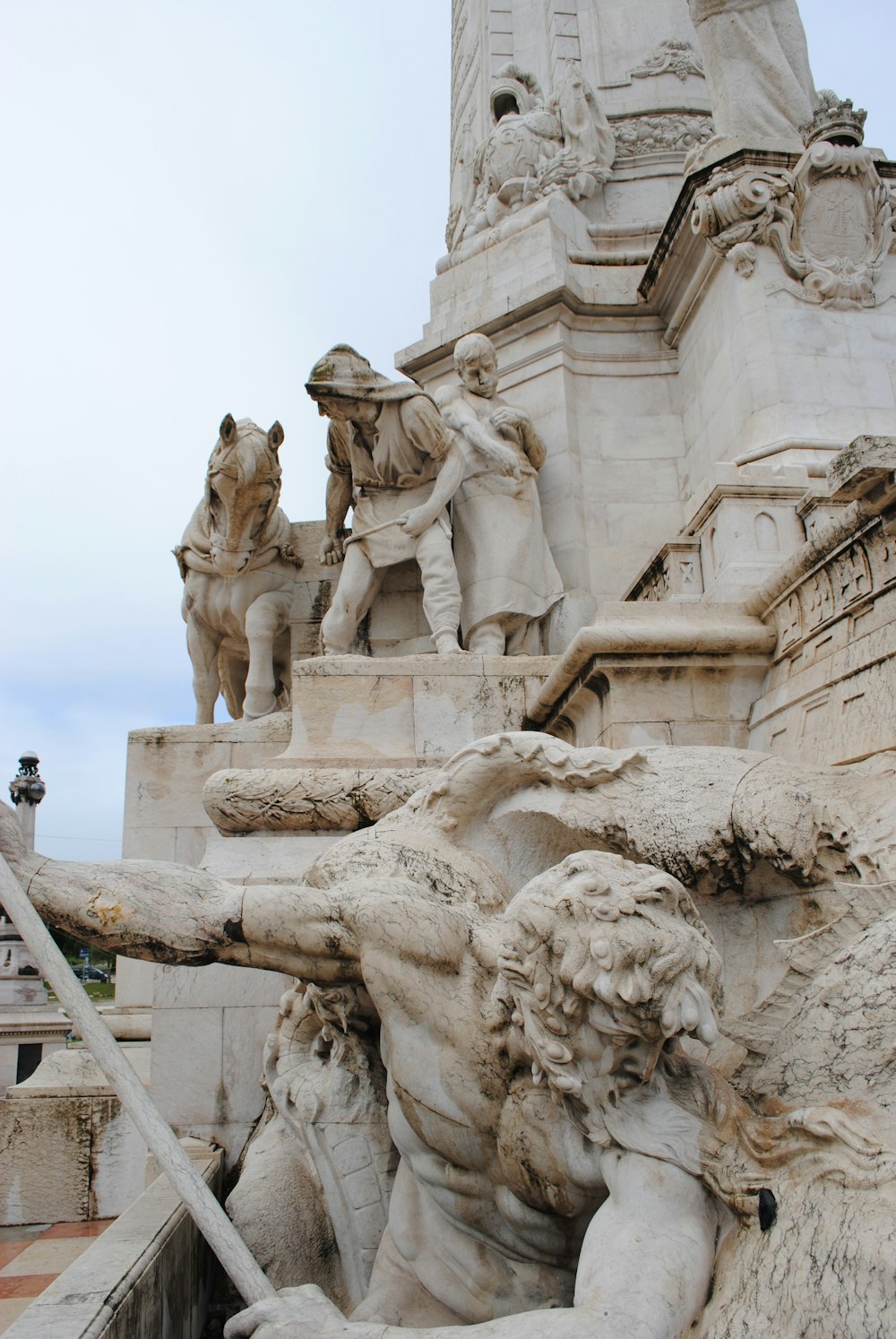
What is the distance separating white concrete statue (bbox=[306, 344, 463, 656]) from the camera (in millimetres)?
6527

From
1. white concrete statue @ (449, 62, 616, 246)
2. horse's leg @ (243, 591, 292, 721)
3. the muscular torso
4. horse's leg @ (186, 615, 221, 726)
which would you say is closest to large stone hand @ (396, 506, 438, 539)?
horse's leg @ (243, 591, 292, 721)

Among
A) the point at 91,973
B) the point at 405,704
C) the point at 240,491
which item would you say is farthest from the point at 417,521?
the point at 91,973

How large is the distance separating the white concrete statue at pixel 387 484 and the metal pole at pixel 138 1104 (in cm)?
415

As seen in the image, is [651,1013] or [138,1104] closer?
[651,1013]

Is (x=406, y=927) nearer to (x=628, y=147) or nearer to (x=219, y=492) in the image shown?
(x=219, y=492)

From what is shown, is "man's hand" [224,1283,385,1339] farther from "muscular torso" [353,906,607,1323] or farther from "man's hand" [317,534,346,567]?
"man's hand" [317,534,346,567]

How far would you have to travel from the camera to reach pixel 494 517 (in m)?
7.11

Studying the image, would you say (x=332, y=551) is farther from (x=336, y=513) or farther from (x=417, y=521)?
(x=417, y=521)

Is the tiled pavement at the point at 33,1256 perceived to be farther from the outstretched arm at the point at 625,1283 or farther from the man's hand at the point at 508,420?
the man's hand at the point at 508,420

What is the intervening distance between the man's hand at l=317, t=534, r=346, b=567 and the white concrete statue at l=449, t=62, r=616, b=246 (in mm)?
3696

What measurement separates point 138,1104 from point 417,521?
4.73 metres

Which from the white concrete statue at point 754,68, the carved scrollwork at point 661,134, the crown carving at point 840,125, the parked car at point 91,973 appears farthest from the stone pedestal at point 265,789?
the parked car at point 91,973

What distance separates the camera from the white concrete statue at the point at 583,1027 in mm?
1789

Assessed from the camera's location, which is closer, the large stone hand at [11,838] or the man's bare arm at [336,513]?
the large stone hand at [11,838]
